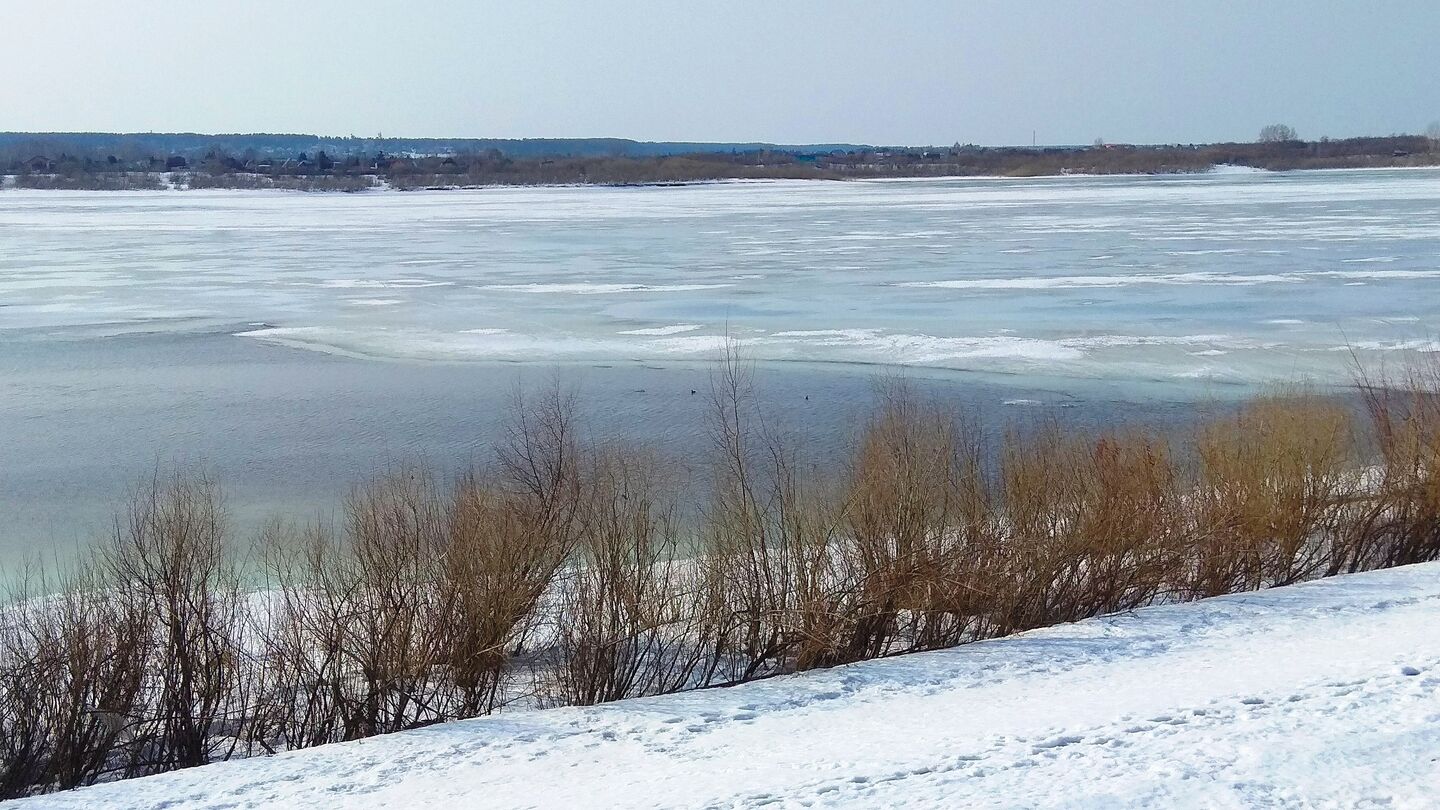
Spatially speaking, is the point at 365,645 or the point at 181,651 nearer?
the point at 181,651

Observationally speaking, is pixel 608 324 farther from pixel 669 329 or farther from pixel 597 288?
pixel 597 288

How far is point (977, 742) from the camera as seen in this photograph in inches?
218

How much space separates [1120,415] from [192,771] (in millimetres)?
8360

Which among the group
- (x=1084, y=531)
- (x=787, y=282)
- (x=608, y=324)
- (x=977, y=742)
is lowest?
(x=977, y=742)

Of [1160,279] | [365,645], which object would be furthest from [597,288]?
[365,645]

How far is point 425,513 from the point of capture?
23.5 ft

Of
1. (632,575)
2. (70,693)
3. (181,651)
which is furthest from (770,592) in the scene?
(70,693)

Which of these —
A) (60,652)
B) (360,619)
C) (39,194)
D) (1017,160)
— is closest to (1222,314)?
(360,619)

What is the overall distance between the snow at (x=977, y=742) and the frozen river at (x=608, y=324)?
402 cm

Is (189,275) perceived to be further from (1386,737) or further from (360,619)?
(1386,737)

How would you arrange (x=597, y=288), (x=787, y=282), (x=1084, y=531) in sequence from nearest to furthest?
(x=1084, y=531)
(x=597, y=288)
(x=787, y=282)

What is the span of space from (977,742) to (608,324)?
12233 mm

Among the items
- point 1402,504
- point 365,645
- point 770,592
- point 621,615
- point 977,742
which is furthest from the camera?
point 1402,504

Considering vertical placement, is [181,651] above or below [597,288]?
below
